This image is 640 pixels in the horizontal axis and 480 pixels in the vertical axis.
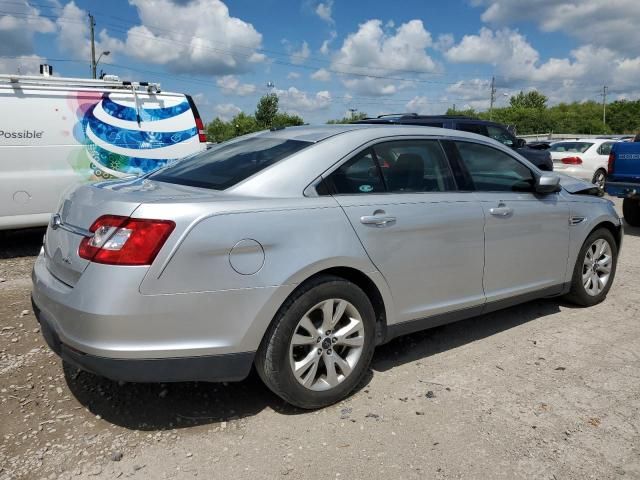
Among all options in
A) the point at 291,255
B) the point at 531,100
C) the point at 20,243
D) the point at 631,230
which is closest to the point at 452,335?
the point at 291,255

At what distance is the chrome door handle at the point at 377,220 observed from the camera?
325cm

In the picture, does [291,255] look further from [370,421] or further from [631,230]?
[631,230]

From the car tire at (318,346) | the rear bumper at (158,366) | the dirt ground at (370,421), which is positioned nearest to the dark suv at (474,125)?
the dirt ground at (370,421)

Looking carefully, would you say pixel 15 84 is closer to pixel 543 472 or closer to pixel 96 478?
pixel 96 478

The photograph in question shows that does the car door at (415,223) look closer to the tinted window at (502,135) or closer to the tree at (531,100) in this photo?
the tinted window at (502,135)

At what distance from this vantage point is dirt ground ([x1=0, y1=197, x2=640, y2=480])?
2.69m

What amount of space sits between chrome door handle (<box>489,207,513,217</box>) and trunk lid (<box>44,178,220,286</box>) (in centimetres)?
206

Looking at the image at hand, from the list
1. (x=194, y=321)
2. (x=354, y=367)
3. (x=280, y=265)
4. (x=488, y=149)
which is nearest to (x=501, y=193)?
(x=488, y=149)

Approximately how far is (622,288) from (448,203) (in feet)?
10.5

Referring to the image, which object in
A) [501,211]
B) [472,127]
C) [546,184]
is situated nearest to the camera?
[501,211]

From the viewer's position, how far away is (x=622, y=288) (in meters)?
5.85

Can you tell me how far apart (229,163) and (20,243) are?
547 cm

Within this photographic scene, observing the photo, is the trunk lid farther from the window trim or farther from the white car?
the white car

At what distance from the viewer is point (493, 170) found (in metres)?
4.25
